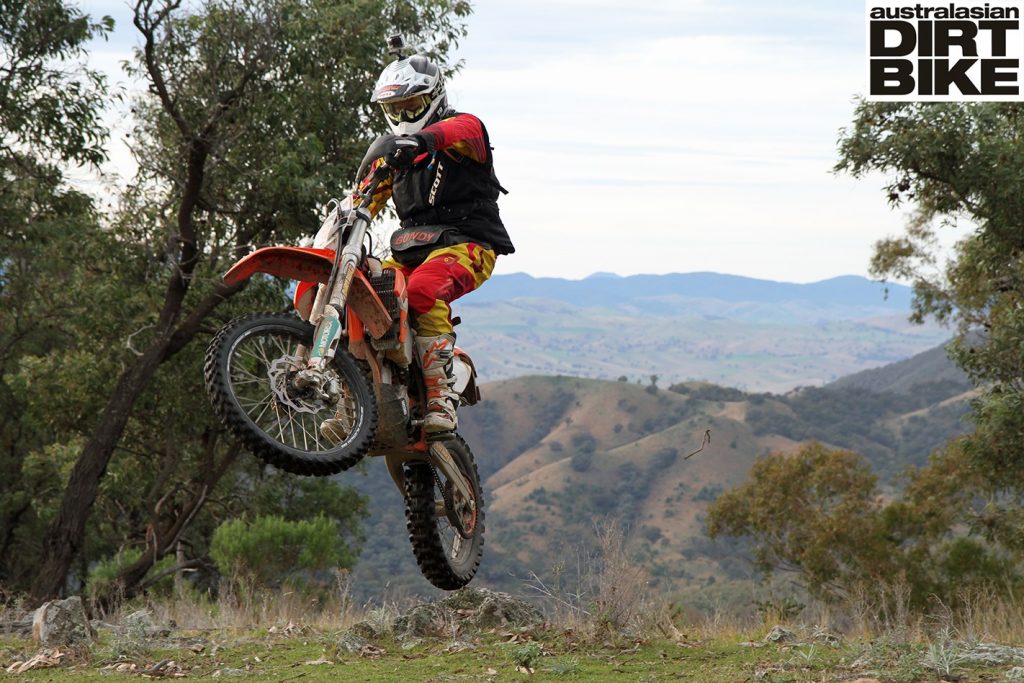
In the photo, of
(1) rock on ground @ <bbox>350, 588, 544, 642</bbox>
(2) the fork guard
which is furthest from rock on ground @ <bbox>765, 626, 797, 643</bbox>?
(2) the fork guard

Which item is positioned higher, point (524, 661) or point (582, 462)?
point (524, 661)

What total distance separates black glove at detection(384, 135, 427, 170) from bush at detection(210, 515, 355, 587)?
18962 millimetres

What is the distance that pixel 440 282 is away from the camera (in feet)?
21.8

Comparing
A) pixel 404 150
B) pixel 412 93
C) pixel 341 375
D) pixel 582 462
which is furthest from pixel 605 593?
pixel 582 462

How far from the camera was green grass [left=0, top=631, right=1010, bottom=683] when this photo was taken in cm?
960

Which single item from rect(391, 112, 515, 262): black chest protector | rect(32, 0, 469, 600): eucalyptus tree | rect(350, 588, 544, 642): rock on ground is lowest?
rect(350, 588, 544, 642): rock on ground

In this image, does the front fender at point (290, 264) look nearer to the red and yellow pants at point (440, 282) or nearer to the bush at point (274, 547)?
the red and yellow pants at point (440, 282)

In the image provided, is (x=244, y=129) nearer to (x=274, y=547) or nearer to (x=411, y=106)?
(x=411, y=106)

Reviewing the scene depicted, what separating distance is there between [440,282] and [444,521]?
1.65 m

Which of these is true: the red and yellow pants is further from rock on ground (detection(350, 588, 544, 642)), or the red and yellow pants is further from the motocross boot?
rock on ground (detection(350, 588, 544, 642))

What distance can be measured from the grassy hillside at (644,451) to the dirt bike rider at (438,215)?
189ft

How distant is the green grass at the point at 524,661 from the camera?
31.5 ft

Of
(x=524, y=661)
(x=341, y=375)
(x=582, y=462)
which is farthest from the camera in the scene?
(x=582, y=462)

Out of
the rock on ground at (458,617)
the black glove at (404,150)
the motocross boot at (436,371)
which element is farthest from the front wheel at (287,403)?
the rock on ground at (458,617)
